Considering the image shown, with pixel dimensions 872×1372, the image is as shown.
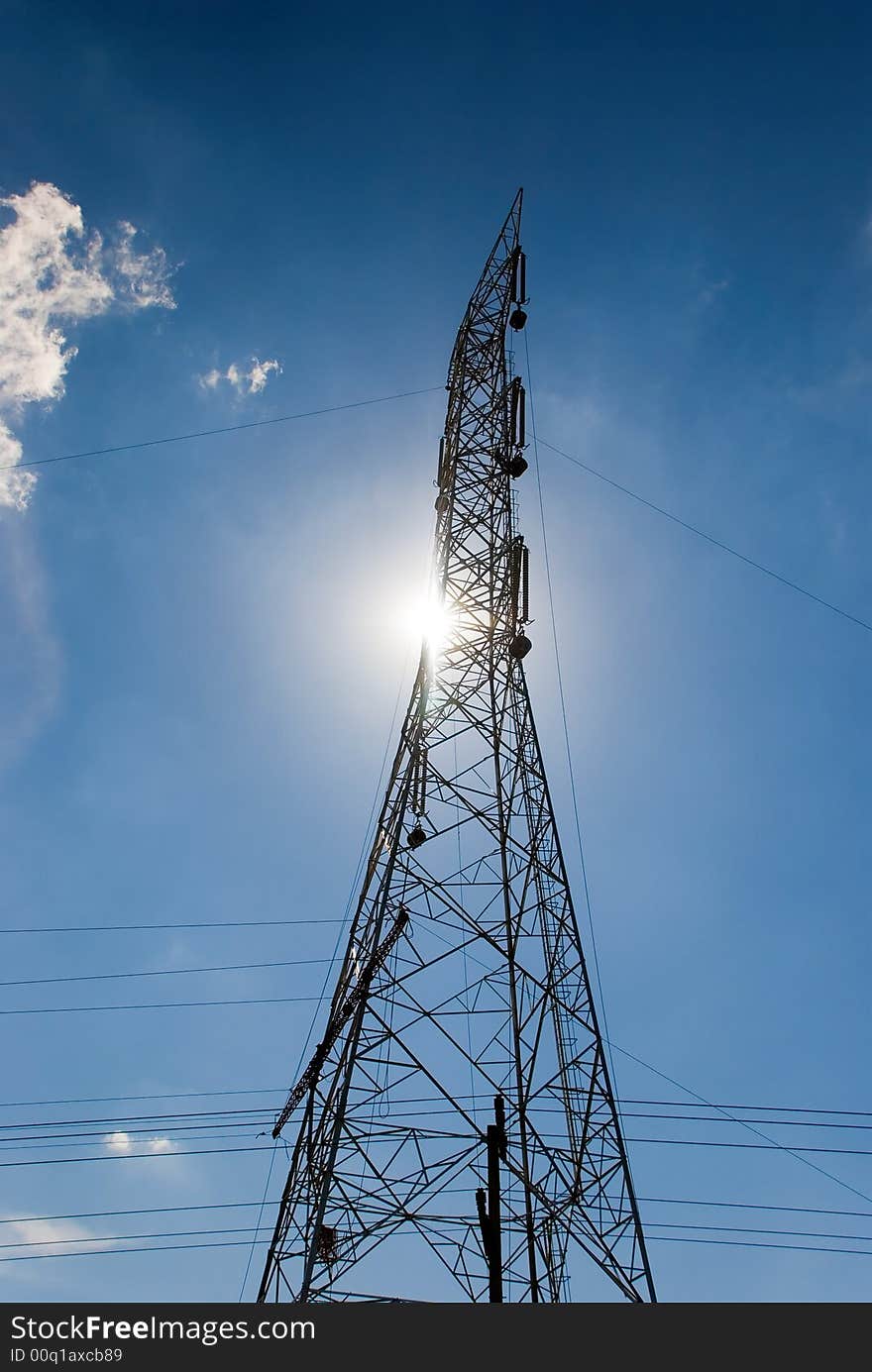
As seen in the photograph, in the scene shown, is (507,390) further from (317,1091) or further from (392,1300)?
(392,1300)

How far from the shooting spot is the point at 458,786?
19.5 m

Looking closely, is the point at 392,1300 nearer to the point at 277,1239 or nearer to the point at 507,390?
the point at 277,1239

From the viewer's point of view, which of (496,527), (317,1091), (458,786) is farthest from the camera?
(496,527)
